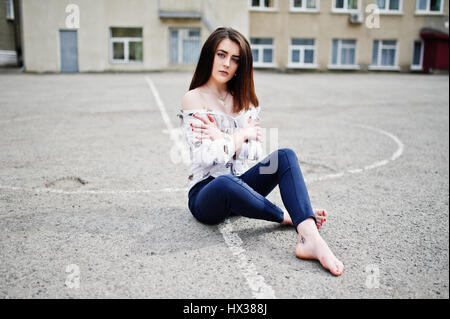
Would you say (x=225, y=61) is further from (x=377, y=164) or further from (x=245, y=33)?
(x=245, y=33)

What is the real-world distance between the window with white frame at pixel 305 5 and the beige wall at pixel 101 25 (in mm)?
3920

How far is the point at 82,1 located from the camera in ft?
78.6

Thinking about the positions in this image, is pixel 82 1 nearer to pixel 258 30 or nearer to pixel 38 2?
pixel 38 2

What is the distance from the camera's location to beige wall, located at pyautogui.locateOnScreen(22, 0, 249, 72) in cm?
2430

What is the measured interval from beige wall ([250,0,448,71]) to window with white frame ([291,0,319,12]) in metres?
0.29

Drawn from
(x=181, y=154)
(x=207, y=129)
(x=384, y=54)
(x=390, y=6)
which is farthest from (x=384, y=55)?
(x=207, y=129)

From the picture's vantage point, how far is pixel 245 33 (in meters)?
26.5

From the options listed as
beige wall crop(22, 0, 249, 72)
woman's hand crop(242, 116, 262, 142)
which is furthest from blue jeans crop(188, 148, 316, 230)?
beige wall crop(22, 0, 249, 72)

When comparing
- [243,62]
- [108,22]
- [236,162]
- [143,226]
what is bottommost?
[143,226]

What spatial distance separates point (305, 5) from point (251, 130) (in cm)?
2681

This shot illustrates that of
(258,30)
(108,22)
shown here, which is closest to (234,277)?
(108,22)
